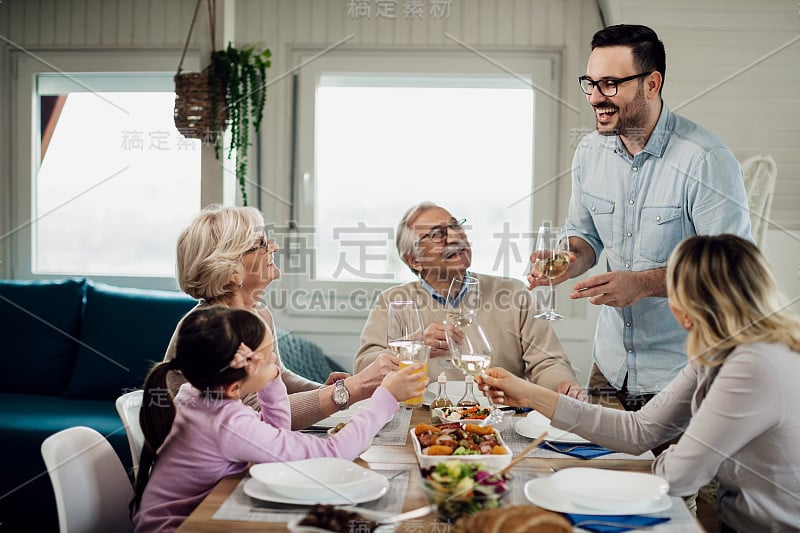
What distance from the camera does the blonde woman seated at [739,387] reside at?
135 cm

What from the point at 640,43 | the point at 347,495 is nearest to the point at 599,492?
the point at 347,495

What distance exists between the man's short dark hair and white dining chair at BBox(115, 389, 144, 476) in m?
1.60

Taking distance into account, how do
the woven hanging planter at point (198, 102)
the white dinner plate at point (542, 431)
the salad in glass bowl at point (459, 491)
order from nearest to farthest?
the salad in glass bowl at point (459, 491), the white dinner plate at point (542, 431), the woven hanging planter at point (198, 102)

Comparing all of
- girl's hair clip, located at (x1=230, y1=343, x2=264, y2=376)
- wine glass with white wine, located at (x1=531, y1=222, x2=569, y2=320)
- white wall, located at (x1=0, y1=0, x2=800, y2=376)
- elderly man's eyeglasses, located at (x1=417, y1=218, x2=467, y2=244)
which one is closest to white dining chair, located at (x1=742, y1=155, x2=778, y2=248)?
white wall, located at (x1=0, y1=0, x2=800, y2=376)

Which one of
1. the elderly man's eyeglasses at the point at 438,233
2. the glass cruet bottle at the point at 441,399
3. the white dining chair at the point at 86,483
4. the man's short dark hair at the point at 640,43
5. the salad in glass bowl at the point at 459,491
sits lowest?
the white dining chair at the point at 86,483

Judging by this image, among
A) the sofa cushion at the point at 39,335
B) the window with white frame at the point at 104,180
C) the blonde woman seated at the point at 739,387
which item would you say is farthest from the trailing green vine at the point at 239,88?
the blonde woman seated at the point at 739,387

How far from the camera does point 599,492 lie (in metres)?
1.26

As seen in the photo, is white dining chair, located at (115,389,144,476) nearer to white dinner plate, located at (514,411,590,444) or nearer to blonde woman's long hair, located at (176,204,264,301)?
blonde woman's long hair, located at (176,204,264,301)

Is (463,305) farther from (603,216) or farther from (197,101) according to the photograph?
(197,101)

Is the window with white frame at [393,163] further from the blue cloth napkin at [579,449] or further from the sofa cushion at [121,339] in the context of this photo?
the blue cloth napkin at [579,449]

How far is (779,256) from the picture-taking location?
3316mm

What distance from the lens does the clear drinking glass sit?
1672 millimetres

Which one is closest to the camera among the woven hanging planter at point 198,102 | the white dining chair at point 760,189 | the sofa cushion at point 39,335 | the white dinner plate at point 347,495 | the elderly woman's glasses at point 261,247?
the white dinner plate at point 347,495

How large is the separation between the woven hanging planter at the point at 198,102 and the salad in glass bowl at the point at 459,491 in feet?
7.61
